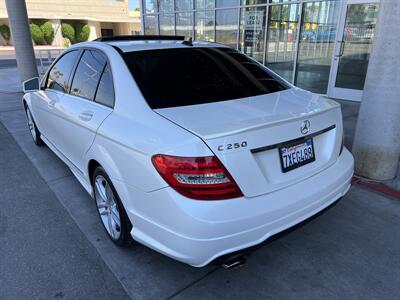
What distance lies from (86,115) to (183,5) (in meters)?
10.8

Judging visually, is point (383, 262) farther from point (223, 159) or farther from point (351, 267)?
point (223, 159)

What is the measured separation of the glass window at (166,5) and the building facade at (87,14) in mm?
32549

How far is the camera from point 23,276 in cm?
254

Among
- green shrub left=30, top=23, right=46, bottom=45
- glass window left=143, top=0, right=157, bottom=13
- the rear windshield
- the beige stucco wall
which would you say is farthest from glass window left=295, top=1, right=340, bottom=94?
the beige stucco wall

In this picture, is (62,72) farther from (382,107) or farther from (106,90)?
(382,107)

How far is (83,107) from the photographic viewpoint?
3.05 m

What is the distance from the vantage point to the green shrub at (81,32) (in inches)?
1790

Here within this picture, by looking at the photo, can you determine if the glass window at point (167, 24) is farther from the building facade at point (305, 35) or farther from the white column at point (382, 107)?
the white column at point (382, 107)

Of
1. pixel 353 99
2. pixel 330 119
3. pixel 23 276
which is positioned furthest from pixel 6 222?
pixel 353 99

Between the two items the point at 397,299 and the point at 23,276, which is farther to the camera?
the point at 23,276

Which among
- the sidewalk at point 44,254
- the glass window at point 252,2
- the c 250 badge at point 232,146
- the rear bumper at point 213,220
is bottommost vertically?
the sidewalk at point 44,254

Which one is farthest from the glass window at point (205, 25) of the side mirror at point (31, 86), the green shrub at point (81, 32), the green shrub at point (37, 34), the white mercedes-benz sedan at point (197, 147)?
the green shrub at point (81, 32)

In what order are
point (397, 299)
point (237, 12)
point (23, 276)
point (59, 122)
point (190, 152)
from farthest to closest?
point (237, 12) → point (59, 122) → point (23, 276) → point (397, 299) → point (190, 152)

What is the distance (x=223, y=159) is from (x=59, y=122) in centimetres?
243
